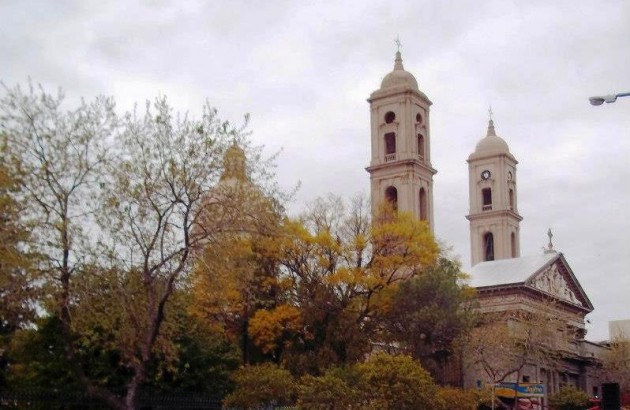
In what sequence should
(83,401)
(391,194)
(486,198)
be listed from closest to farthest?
(83,401)
(391,194)
(486,198)

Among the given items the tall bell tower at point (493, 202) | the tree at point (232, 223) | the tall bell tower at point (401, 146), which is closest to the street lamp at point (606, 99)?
the tree at point (232, 223)

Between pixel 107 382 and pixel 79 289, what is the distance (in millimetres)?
8198

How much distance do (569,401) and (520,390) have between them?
31.3 feet

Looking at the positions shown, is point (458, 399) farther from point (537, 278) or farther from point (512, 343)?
point (537, 278)

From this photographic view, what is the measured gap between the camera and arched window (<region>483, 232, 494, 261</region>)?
288 ft

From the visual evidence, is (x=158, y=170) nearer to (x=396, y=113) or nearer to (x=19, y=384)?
(x=19, y=384)

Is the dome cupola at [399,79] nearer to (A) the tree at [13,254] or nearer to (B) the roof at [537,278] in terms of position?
(B) the roof at [537,278]

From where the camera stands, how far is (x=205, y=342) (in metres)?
36.5

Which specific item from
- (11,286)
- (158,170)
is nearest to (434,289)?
(158,170)

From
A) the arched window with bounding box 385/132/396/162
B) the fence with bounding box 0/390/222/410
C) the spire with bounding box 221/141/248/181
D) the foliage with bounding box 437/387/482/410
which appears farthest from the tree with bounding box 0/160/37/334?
the arched window with bounding box 385/132/396/162

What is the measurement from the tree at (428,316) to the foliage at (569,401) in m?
14.4

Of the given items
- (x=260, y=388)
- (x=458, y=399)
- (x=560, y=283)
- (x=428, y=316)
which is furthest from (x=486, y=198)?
(x=260, y=388)

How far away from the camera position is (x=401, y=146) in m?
71.6

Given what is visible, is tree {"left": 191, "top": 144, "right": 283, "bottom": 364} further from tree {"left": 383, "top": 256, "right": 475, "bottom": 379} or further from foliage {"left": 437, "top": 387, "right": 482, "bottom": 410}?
tree {"left": 383, "top": 256, "right": 475, "bottom": 379}
